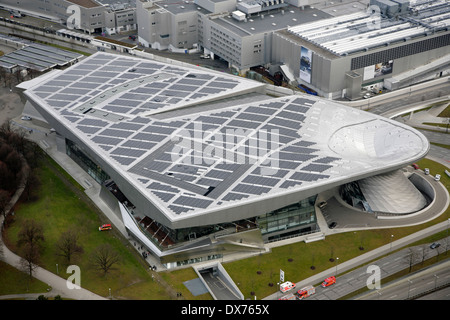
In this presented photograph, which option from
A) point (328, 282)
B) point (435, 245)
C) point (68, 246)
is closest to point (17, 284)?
A: point (68, 246)

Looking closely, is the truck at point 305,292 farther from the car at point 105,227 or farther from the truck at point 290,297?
the car at point 105,227

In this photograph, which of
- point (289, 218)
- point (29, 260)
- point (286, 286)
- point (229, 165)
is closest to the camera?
point (286, 286)

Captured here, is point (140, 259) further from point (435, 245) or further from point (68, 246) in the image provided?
point (435, 245)

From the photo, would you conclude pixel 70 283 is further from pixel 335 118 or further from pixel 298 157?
pixel 335 118

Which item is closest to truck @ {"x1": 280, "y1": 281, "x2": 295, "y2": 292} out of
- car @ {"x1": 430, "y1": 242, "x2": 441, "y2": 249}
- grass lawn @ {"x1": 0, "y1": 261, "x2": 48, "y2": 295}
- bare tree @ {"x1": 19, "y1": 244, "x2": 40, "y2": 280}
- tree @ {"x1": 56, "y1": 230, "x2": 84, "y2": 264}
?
car @ {"x1": 430, "y1": 242, "x2": 441, "y2": 249}

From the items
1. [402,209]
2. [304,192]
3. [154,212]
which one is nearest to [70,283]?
[154,212]

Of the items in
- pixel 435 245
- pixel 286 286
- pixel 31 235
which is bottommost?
pixel 286 286

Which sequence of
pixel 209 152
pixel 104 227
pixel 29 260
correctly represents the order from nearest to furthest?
pixel 29 260
pixel 104 227
pixel 209 152
